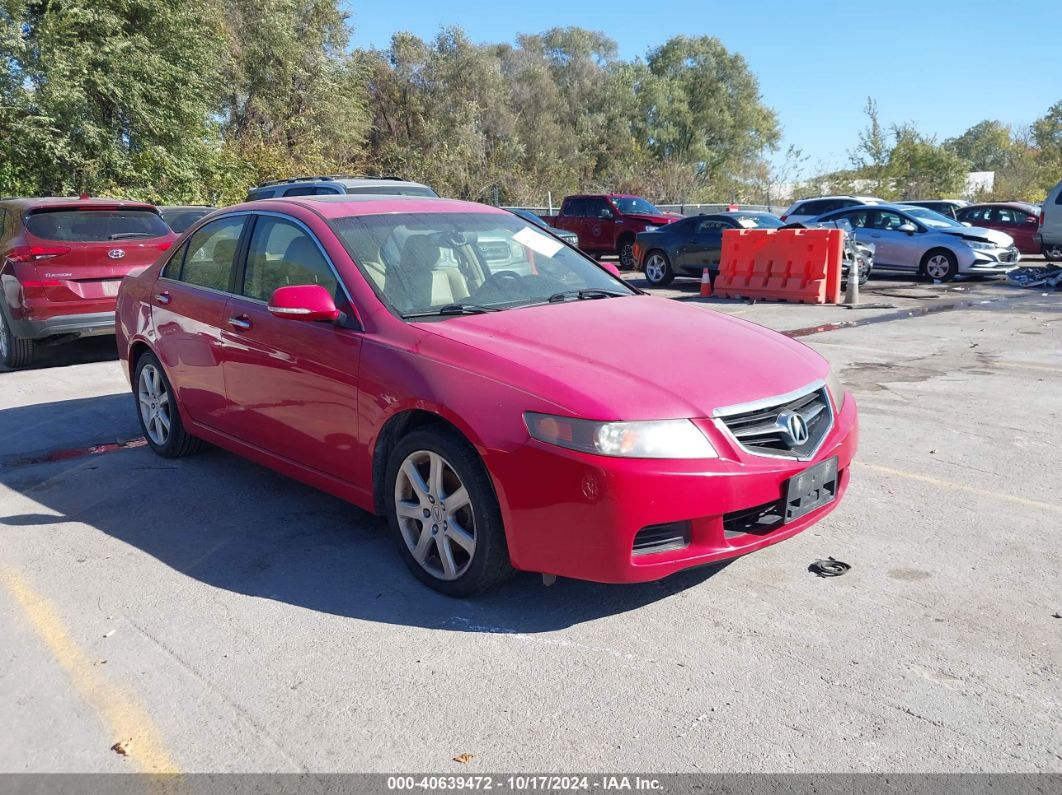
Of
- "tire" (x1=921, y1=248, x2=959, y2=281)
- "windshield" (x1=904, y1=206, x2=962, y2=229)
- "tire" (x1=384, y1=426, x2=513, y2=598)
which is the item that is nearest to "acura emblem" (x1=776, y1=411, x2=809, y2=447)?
"tire" (x1=384, y1=426, x2=513, y2=598)

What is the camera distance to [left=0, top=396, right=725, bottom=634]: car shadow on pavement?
154 inches

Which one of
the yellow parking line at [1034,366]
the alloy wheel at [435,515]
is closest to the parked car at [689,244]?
the yellow parking line at [1034,366]

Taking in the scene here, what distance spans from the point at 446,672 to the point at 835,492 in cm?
186

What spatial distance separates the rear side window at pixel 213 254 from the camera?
5.39 meters

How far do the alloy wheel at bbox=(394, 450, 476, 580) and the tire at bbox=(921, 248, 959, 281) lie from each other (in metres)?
16.1

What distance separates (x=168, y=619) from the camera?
3873 mm

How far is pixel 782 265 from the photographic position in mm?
14906

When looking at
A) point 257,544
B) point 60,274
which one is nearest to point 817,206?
point 60,274

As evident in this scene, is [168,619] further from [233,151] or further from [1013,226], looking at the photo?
[233,151]

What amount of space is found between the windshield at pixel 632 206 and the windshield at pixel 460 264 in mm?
16924

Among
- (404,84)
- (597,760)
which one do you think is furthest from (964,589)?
(404,84)

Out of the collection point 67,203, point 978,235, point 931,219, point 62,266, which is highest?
point 67,203

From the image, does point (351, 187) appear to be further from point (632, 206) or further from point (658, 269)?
point (632, 206)

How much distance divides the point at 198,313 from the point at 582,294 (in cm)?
228
